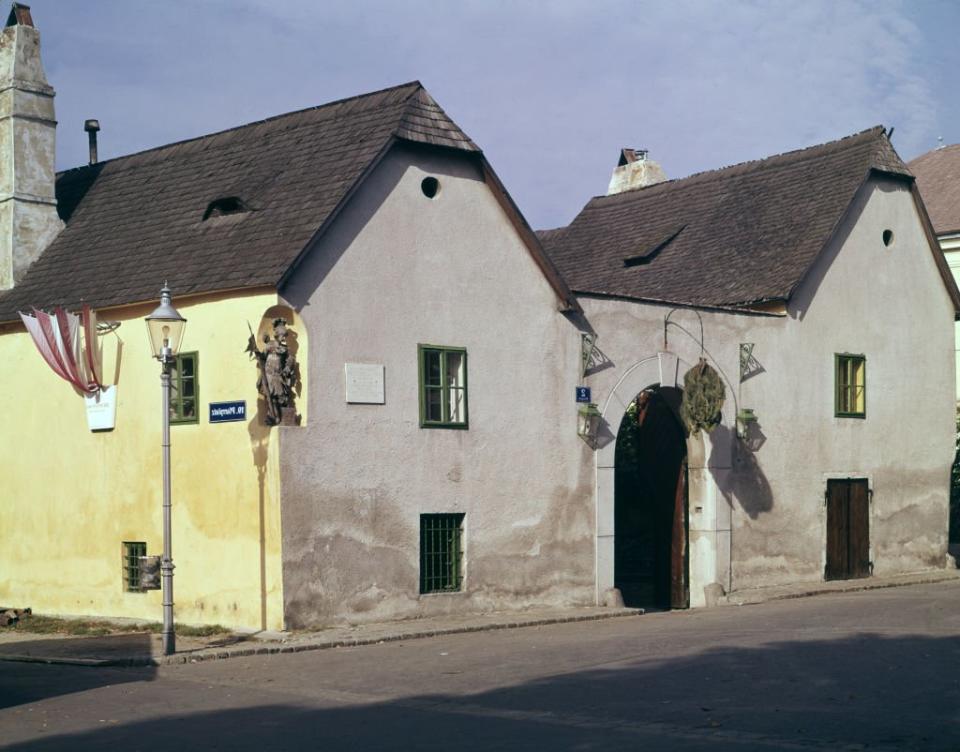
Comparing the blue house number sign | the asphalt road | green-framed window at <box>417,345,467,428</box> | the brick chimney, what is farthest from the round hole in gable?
the brick chimney

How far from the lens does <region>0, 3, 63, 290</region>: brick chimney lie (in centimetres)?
2356

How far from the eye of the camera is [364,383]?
19.9m

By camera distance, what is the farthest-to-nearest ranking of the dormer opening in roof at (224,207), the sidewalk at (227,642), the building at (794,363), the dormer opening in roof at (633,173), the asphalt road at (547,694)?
1. the dormer opening in roof at (633,173)
2. the building at (794,363)
3. the dormer opening in roof at (224,207)
4. the sidewalk at (227,642)
5. the asphalt road at (547,694)

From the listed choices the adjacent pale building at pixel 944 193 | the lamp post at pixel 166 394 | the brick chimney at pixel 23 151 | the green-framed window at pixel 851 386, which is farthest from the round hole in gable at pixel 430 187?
the adjacent pale building at pixel 944 193

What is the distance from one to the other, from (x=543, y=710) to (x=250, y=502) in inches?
312

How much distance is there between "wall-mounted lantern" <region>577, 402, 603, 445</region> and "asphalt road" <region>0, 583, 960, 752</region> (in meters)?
4.02

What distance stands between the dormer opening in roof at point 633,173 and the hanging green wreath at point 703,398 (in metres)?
13.6

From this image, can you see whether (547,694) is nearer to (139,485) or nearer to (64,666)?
(64,666)

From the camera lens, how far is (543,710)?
12352mm

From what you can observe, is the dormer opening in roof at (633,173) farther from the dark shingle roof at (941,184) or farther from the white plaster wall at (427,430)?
the white plaster wall at (427,430)

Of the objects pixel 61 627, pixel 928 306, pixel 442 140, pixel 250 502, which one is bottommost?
pixel 61 627

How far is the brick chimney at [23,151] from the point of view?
23.6 meters

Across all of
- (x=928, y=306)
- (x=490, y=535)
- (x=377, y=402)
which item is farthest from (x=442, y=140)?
(x=928, y=306)

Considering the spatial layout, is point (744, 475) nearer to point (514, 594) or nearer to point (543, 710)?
point (514, 594)
